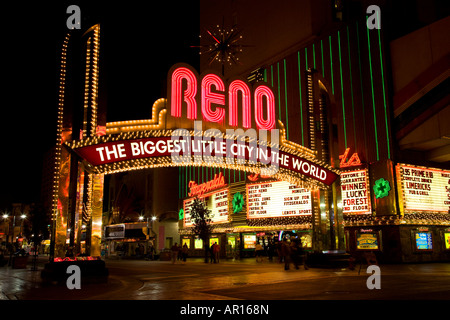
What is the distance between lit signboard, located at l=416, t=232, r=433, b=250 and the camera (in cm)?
2572

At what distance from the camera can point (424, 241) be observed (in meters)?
26.1

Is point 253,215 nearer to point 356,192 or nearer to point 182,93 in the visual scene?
point 356,192

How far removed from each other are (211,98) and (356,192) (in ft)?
45.1

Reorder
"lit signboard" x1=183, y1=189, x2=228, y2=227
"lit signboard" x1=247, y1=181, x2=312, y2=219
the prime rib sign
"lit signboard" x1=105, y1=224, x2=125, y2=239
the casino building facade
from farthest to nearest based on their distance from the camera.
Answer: "lit signboard" x1=105, y1=224, x2=125, y2=239 < "lit signboard" x1=183, y1=189, x2=228, y2=227 < "lit signboard" x1=247, y1=181, x2=312, y2=219 < the casino building facade < the prime rib sign

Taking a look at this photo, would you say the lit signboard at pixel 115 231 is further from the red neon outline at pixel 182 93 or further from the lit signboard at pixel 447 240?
the red neon outline at pixel 182 93

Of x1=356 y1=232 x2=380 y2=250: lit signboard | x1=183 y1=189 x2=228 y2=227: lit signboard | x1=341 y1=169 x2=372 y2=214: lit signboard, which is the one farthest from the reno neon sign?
x1=183 y1=189 x2=228 y2=227: lit signboard

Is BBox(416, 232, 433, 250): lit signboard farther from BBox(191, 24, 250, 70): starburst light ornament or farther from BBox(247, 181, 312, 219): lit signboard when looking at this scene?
BBox(191, 24, 250, 70): starburst light ornament

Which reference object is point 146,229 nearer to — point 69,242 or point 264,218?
point 264,218

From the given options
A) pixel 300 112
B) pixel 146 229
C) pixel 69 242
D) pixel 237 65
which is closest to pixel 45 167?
pixel 146 229

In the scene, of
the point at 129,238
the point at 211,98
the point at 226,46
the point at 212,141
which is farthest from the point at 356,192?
the point at 129,238

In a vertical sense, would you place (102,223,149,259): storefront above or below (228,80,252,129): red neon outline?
below

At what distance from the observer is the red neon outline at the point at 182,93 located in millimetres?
15953

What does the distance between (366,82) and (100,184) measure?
19846 mm

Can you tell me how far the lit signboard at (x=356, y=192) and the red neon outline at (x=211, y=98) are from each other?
42.4 feet
